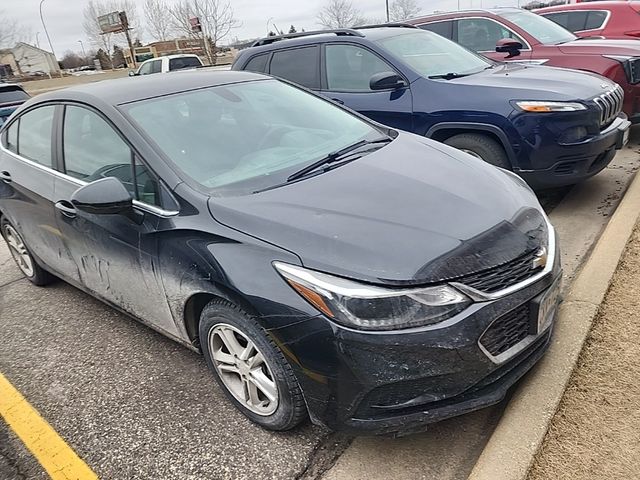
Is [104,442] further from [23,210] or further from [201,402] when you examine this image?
[23,210]

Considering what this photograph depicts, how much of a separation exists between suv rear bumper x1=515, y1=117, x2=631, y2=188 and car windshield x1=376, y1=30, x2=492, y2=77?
131cm

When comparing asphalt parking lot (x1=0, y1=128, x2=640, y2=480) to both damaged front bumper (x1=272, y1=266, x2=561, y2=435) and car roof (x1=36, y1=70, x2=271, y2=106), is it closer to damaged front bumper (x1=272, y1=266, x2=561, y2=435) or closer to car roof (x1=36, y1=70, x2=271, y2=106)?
damaged front bumper (x1=272, y1=266, x2=561, y2=435)

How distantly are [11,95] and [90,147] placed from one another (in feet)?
28.4

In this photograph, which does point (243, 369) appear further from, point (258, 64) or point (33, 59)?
point (33, 59)

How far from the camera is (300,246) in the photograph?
84.0 inches

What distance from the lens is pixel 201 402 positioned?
274 centimetres

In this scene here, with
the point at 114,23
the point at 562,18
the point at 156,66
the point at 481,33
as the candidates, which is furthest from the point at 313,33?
the point at 114,23

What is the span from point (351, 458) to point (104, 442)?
121 cm

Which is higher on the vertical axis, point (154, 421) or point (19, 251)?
point (19, 251)

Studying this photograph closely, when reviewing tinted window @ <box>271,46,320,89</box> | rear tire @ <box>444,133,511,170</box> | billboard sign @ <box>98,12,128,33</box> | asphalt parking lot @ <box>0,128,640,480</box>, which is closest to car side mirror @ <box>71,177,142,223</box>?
asphalt parking lot @ <box>0,128,640,480</box>

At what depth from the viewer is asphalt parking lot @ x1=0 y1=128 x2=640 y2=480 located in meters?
2.28

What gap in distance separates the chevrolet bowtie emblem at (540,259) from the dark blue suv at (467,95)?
2264mm

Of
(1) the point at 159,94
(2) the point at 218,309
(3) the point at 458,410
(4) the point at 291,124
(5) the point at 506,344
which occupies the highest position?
(1) the point at 159,94

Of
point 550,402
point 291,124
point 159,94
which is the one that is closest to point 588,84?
point 291,124
